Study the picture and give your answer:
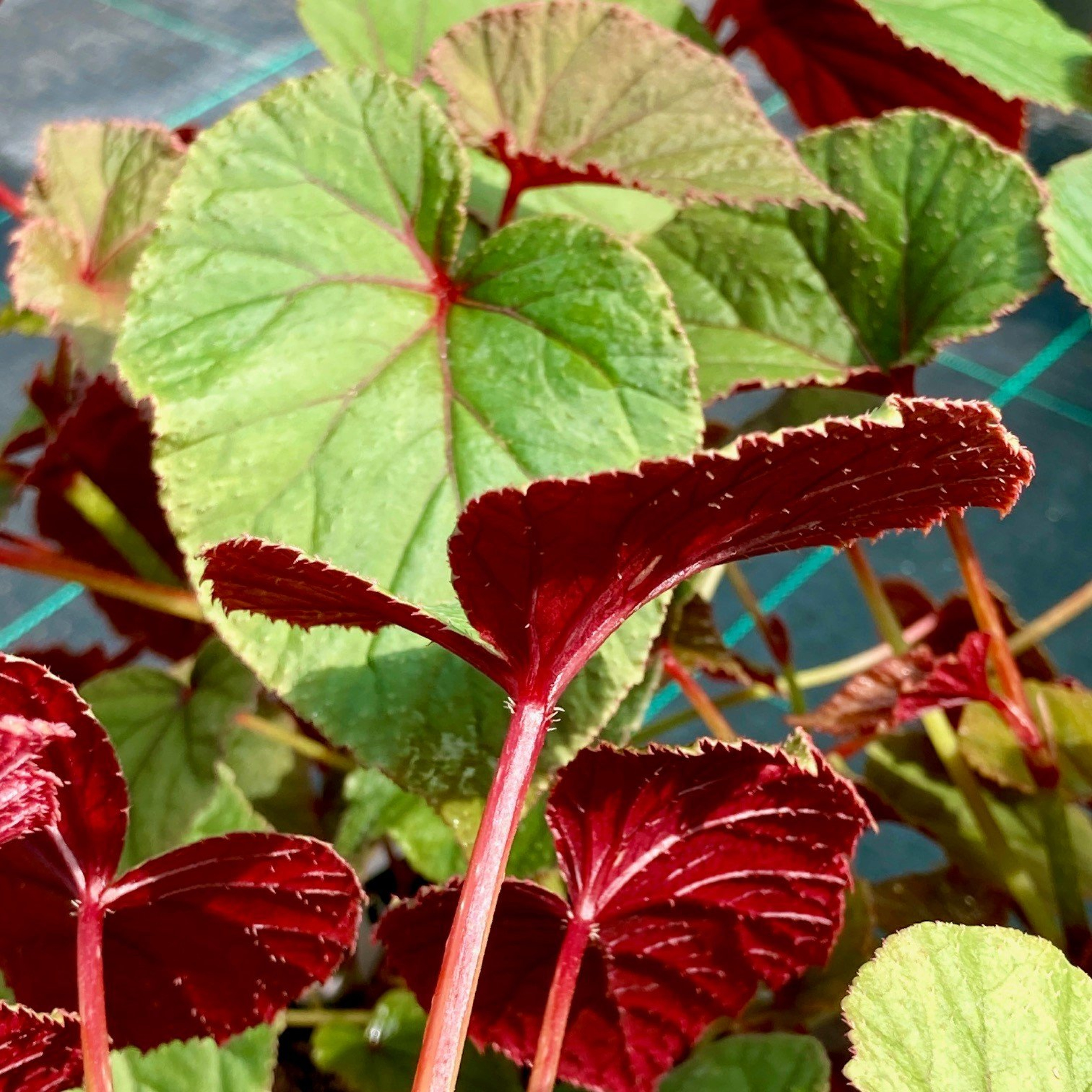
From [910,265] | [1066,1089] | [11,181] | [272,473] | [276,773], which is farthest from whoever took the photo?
[11,181]

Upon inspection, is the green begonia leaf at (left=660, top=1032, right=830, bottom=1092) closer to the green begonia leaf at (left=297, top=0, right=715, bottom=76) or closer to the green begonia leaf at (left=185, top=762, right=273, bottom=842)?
the green begonia leaf at (left=185, top=762, right=273, bottom=842)

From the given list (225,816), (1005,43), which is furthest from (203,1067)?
(1005,43)

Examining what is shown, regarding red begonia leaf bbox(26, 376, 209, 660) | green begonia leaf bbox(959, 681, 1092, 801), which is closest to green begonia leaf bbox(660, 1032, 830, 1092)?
green begonia leaf bbox(959, 681, 1092, 801)

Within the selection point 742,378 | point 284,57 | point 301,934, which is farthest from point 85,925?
point 284,57

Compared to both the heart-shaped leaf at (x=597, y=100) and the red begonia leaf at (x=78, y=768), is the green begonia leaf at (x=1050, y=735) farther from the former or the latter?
the red begonia leaf at (x=78, y=768)

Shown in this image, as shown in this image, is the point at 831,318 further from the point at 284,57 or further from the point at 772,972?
the point at 284,57

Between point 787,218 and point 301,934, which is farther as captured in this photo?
point 787,218

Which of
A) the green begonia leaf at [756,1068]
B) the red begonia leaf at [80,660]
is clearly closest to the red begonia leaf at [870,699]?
the green begonia leaf at [756,1068]
